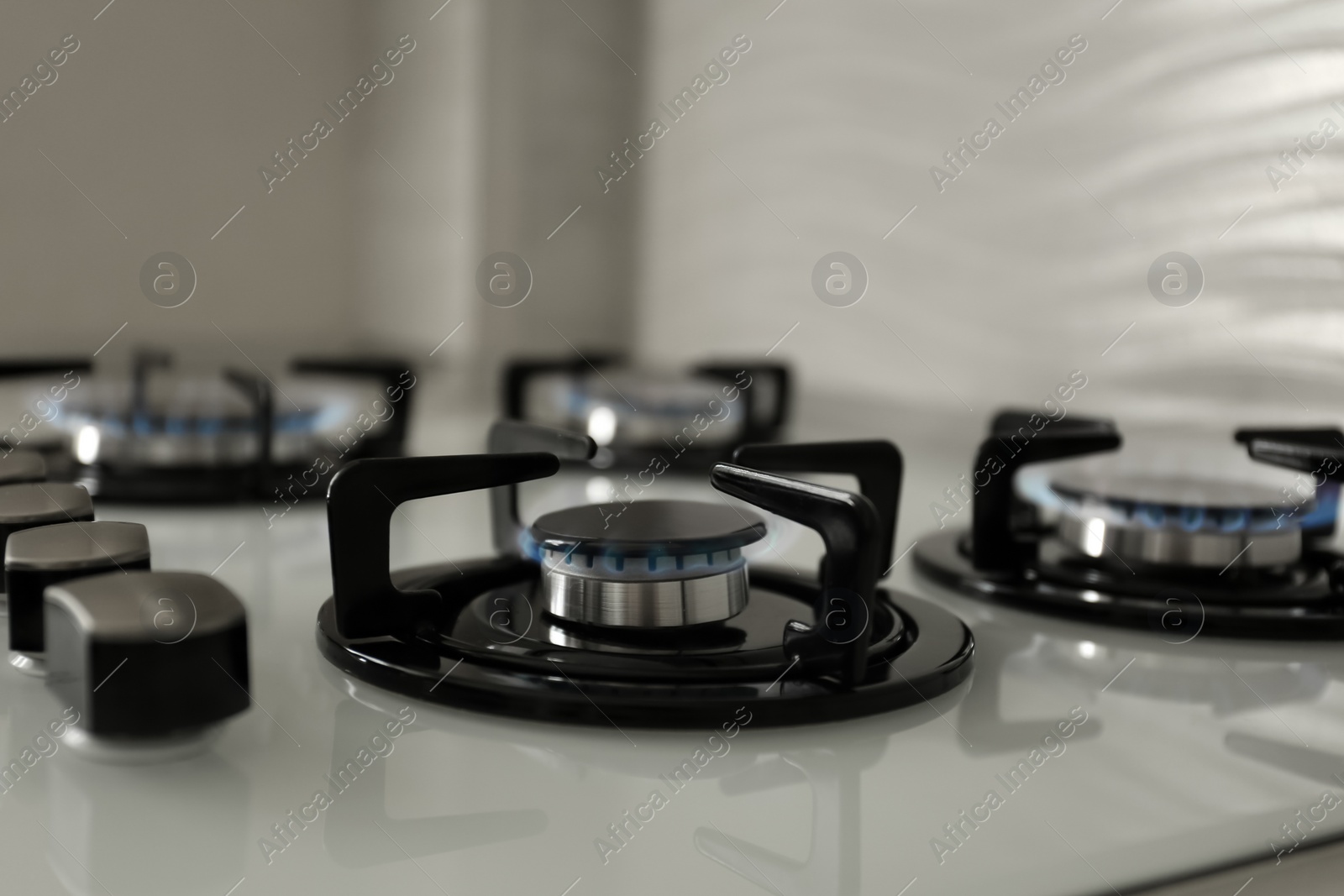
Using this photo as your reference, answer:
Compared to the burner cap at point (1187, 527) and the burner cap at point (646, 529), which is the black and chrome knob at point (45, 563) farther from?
the burner cap at point (1187, 527)

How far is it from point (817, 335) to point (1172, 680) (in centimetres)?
99

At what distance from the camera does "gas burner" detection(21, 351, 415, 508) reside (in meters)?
0.93

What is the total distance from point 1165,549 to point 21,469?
72 centimetres

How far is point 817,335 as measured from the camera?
4.97ft

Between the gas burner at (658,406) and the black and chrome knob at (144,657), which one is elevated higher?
the black and chrome knob at (144,657)

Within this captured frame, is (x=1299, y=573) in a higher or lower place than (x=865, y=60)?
lower

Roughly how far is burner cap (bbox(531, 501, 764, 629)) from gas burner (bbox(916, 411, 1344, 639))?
230 millimetres

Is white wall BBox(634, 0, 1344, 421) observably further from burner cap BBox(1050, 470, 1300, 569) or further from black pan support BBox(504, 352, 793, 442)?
burner cap BBox(1050, 470, 1300, 569)

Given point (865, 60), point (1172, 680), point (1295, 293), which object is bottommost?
point (1172, 680)

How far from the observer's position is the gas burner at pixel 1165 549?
2.11 ft

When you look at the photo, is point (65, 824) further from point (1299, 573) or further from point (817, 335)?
point (817, 335)

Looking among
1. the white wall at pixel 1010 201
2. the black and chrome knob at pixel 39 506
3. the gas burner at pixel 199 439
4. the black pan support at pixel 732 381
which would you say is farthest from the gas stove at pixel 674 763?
the black pan support at pixel 732 381

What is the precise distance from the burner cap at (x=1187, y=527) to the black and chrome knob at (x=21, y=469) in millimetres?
669

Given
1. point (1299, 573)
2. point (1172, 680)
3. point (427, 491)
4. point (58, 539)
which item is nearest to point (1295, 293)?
point (1299, 573)
